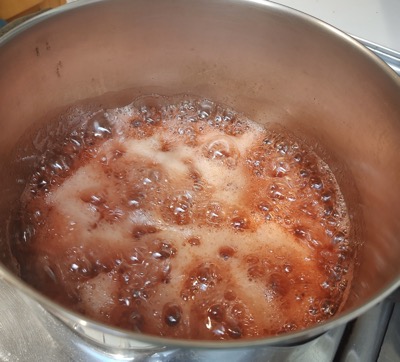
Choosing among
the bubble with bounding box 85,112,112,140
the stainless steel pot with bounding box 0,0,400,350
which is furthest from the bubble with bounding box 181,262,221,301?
the bubble with bounding box 85,112,112,140

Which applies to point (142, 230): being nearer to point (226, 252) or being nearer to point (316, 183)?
point (226, 252)

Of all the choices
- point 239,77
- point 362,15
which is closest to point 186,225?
point 239,77

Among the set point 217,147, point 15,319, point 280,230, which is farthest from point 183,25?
point 15,319

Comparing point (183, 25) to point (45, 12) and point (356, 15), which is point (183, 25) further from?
point (356, 15)

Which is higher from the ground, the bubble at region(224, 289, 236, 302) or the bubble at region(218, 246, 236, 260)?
the bubble at region(218, 246, 236, 260)

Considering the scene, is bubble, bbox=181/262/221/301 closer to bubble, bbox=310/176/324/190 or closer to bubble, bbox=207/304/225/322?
bubble, bbox=207/304/225/322

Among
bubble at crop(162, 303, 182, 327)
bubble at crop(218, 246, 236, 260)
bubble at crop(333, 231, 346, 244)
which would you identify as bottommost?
bubble at crop(162, 303, 182, 327)

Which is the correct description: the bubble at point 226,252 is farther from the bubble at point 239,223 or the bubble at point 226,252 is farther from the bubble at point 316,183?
the bubble at point 316,183
